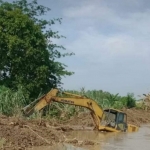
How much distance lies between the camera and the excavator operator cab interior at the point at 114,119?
78.5 feet

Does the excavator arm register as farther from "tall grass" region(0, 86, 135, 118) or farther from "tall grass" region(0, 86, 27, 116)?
"tall grass" region(0, 86, 27, 116)

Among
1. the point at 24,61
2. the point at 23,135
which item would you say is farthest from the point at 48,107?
the point at 23,135

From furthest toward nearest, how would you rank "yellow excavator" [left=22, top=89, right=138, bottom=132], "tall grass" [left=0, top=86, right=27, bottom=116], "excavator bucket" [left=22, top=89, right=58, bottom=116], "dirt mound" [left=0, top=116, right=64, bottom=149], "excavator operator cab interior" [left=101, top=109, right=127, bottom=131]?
1. "tall grass" [left=0, top=86, right=27, bottom=116]
2. "excavator operator cab interior" [left=101, top=109, right=127, bottom=131]
3. "yellow excavator" [left=22, top=89, right=138, bottom=132]
4. "excavator bucket" [left=22, top=89, right=58, bottom=116]
5. "dirt mound" [left=0, top=116, right=64, bottom=149]

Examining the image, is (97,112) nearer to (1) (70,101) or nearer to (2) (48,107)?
(1) (70,101)

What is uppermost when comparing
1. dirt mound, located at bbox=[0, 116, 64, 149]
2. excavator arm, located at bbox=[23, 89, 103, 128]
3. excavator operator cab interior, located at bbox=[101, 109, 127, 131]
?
excavator arm, located at bbox=[23, 89, 103, 128]

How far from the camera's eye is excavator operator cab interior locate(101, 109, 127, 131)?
23.9m

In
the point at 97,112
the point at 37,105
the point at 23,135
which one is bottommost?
the point at 23,135

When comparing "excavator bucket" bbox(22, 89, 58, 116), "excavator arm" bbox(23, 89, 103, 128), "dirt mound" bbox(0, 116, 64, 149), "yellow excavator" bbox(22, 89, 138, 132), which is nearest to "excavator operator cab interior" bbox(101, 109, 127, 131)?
"yellow excavator" bbox(22, 89, 138, 132)

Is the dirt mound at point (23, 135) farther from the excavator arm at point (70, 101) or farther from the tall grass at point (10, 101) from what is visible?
the tall grass at point (10, 101)

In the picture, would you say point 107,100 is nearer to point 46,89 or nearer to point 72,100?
point 46,89

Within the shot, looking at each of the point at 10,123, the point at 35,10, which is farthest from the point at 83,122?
the point at 35,10

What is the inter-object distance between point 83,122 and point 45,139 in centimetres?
1168

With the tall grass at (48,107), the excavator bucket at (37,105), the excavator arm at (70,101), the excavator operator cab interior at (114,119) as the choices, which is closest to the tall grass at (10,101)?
the tall grass at (48,107)

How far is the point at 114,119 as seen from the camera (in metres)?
24.0
